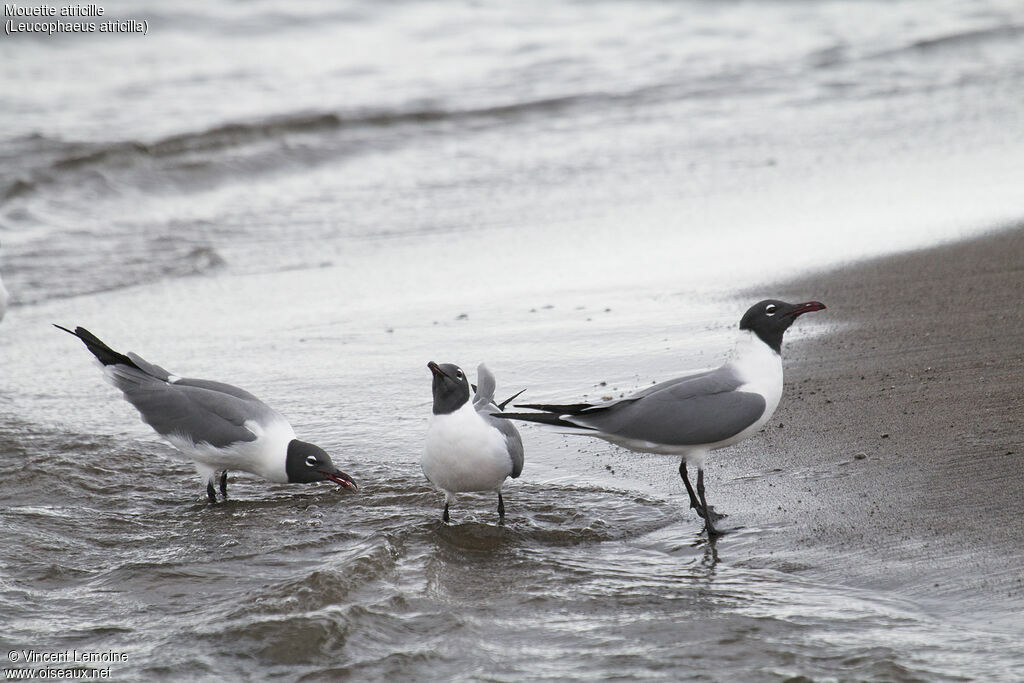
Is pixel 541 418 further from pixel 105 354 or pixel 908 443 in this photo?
pixel 105 354

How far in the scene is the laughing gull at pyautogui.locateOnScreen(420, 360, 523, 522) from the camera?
17.2ft

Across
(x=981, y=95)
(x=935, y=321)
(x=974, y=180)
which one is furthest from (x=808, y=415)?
(x=981, y=95)

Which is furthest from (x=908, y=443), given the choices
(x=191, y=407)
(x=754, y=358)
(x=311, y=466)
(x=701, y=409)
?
(x=191, y=407)

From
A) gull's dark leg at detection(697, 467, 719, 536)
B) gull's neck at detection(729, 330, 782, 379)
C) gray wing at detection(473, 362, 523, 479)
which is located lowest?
gull's dark leg at detection(697, 467, 719, 536)

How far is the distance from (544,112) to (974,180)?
7044mm

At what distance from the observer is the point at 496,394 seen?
6812 mm

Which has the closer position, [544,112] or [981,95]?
[981,95]

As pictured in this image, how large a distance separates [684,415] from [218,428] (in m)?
2.30

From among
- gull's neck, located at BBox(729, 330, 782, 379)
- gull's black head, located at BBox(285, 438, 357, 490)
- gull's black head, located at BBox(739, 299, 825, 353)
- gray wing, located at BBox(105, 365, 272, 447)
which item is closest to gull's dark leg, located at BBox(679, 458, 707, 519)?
gull's neck, located at BBox(729, 330, 782, 379)

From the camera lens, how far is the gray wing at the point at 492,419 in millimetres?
5414

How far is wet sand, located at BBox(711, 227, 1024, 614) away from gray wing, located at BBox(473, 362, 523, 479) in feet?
3.12

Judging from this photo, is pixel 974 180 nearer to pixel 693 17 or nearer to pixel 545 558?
pixel 545 558

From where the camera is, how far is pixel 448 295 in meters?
8.91

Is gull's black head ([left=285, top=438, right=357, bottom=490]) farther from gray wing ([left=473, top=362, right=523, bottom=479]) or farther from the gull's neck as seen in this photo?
the gull's neck
